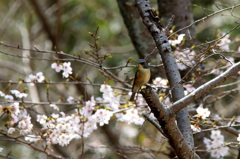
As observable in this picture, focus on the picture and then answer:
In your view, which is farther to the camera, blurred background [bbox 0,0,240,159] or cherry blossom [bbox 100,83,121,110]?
blurred background [bbox 0,0,240,159]

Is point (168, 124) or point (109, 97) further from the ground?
point (109, 97)

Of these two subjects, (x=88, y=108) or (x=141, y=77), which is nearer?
(x=141, y=77)

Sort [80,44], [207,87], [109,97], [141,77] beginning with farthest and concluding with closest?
1. [80,44]
2. [109,97]
3. [141,77]
4. [207,87]

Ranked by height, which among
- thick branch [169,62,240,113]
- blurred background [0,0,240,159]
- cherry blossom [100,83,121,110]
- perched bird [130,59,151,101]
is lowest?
thick branch [169,62,240,113]

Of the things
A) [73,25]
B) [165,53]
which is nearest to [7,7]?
[73,25]

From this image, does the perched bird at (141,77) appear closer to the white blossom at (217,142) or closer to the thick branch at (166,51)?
the thick branch at (166,51)

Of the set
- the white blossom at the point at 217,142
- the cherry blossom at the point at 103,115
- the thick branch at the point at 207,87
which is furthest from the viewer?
the white blossom at the point at 217,142

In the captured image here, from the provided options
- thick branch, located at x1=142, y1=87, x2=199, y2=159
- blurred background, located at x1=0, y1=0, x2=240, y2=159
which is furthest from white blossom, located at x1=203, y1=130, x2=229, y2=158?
blurred background, located at x1=0, y1=0, x2=240, y2=159

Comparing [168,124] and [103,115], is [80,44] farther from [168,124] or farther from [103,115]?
[168,124]

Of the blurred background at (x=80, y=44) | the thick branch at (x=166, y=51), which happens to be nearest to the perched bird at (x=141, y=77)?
the thick branch at (x=166, y=51)

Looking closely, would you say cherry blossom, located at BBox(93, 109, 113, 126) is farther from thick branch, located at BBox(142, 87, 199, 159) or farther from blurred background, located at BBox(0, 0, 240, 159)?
blurred background, located at BBox(0, 0, 240, 159)

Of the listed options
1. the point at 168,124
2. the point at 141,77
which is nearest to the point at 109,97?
the point at 141,77

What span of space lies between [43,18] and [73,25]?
1.50m

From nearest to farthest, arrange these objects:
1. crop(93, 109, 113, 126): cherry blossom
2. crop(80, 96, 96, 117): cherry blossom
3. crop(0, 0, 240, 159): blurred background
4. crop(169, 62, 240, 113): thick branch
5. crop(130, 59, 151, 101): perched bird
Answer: crop(169, 62, 240, 113): thick branch
crop(130, 59, 151, 101): perched bird
crop(93, 109, 113, 126): cherry blossom
crop(80, 96, 96, 117): cherry blossom
crop(0, 0, 240, 159): blurred background
